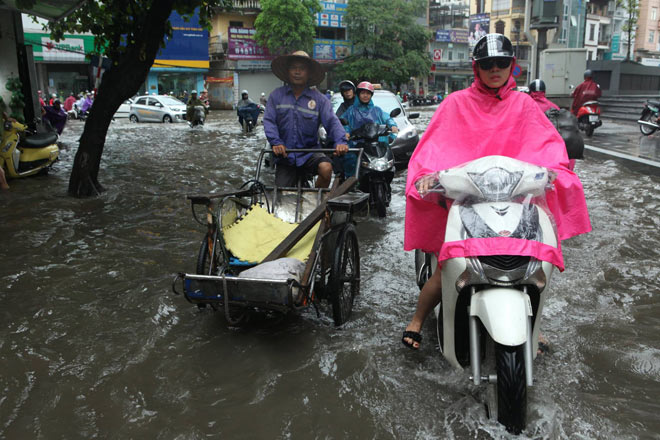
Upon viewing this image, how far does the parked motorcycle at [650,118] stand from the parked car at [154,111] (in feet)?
65.0

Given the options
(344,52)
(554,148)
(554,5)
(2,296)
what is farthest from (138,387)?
(344,52)

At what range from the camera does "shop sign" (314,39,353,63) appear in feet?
159

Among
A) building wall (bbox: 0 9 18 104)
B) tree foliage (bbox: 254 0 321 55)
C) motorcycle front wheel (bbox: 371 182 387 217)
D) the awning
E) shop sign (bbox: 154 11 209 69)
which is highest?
tree foliage (bbox: 254 0 321 55)

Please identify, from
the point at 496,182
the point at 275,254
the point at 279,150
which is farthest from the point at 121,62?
the point at 496,182

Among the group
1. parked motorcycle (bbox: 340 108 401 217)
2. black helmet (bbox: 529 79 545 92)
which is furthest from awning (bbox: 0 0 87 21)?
black helmet (bbox: 529 79 545 92)

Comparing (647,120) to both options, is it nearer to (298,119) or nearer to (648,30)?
(298,119)

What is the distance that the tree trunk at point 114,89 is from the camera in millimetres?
8391

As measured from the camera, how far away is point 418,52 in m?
48.9

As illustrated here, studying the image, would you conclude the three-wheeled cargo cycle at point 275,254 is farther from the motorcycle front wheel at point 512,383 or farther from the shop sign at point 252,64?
the shop sign at point 252,64

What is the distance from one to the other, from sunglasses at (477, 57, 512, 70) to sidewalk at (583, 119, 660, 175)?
27.3ft

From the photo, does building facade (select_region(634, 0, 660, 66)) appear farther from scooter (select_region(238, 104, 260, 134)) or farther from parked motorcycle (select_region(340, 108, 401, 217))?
parked motorcycle (select_region(340, 108, 401, 217))

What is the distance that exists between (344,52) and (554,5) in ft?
75.4

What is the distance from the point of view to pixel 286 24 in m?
42.3

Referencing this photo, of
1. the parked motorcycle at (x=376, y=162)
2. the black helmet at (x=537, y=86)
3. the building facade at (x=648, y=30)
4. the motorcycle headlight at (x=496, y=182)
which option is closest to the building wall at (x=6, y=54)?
the parked motorcycle at (x=376, y=162)
